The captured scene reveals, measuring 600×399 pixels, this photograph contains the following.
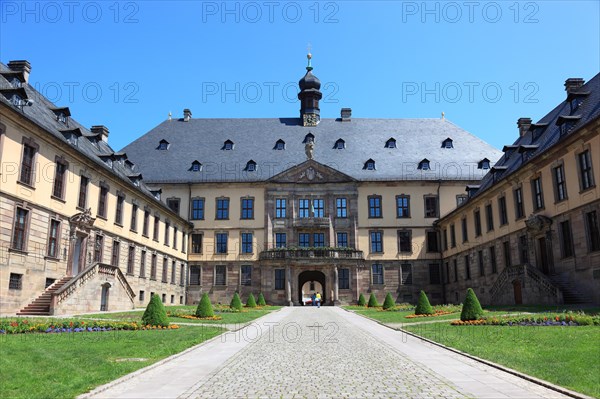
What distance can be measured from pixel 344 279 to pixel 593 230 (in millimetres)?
29829

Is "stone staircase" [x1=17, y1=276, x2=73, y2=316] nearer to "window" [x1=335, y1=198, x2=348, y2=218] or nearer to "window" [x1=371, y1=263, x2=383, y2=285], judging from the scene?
"window" [x1=335, y1=198, x2=348, y2=218]

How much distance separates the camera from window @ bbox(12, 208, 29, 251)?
25.3 metres

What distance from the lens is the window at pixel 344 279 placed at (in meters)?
53.8

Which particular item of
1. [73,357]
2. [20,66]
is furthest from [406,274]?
[73,357]

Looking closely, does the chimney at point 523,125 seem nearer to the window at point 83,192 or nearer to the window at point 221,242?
the window at point 221,242

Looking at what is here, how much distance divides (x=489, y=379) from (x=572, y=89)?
114ft

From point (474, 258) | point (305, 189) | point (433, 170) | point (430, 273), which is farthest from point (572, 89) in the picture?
point (305, 189)

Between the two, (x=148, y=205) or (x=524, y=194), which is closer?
(x=524, y=194)

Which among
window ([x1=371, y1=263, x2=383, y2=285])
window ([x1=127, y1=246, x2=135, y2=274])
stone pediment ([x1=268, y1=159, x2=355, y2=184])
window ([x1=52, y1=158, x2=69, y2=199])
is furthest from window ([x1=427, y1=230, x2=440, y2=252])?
window ([x1=52, y1=158, x2=69, y2=199])

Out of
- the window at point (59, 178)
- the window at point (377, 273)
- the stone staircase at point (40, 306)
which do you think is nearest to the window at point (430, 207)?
the window at point (377, 273)

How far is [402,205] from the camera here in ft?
182

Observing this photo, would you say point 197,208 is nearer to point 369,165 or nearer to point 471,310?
point 369,165

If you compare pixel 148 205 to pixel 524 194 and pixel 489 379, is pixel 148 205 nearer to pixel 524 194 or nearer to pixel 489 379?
pixel 524 194

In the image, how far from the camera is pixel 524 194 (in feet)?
114
